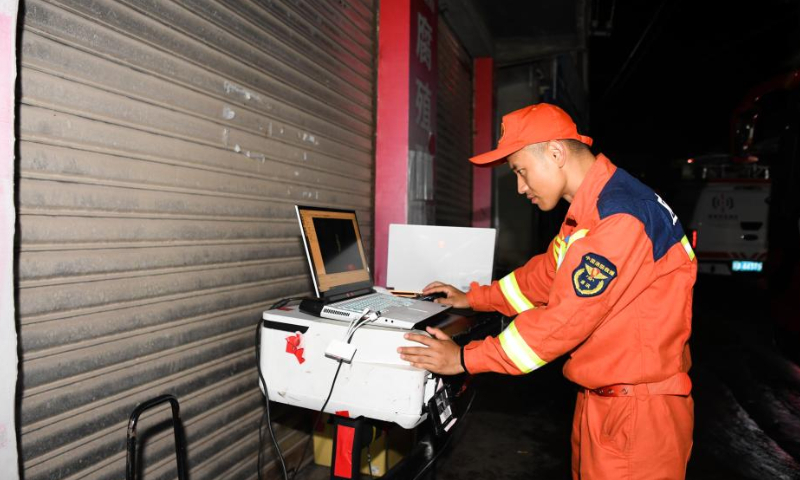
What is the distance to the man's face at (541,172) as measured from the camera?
2.00m

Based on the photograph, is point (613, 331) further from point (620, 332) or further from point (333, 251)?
point (333, 251)

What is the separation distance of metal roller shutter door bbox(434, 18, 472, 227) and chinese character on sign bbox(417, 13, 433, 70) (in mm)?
1128

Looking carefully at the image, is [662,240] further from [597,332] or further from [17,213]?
[17,213]

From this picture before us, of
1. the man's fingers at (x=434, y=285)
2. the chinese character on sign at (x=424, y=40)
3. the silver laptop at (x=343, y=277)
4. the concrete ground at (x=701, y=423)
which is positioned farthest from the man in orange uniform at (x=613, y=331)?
the chinese character on sign at (x=424, y=40)

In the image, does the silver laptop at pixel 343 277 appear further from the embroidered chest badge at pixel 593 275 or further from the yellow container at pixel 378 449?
the yellow container at pixel 378 449

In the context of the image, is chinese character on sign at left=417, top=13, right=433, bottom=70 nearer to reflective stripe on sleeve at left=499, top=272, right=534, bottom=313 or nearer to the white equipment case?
reflective stripe on sleeve at left=499, top=272, right=534, bottom=313

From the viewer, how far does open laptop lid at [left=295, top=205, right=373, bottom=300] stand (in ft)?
7.07

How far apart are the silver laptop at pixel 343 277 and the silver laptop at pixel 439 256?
18.1 inches

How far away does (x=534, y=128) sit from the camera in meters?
1.94

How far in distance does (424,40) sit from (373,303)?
3.04 meters

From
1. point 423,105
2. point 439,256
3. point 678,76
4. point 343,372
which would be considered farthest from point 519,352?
point 678,76

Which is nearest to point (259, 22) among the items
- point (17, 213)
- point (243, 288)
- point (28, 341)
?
point (243, 288)

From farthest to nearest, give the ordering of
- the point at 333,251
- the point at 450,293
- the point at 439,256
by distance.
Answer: the point at 439,256 < the point at 450,293 < the point at 333,251

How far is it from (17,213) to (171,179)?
655 millimetres
